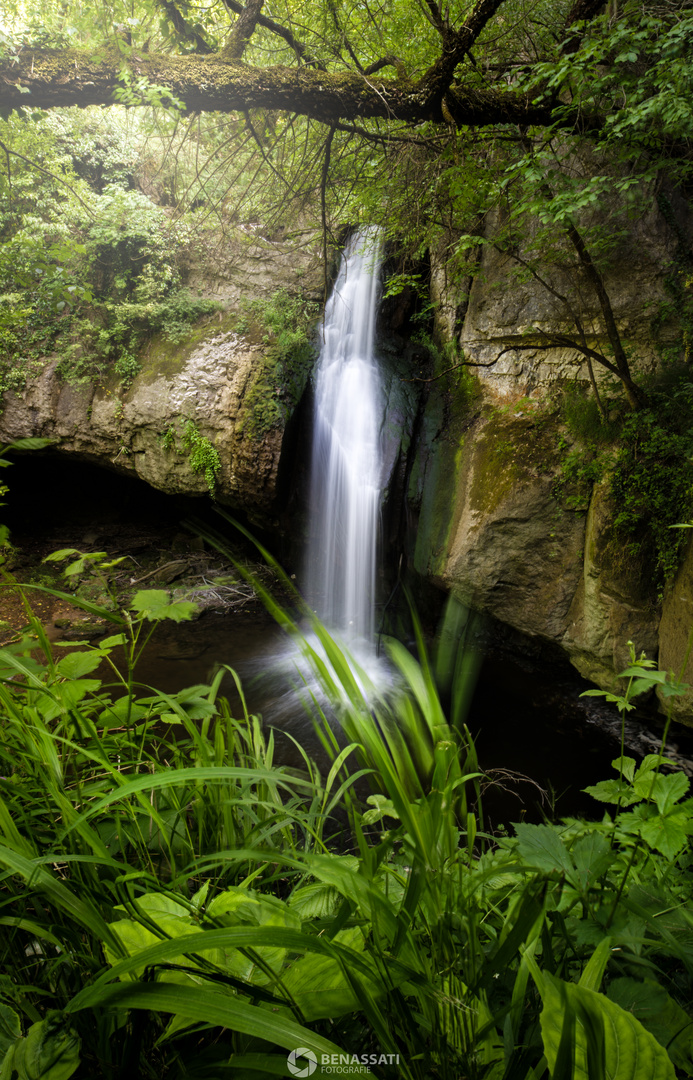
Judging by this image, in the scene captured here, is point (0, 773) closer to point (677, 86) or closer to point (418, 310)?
point (677, 86)

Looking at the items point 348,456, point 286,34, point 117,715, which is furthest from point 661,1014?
point 348,456

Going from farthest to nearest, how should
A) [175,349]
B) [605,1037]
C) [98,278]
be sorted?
[98,278] < [175,349] < [605,1037]

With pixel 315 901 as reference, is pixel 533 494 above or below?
above

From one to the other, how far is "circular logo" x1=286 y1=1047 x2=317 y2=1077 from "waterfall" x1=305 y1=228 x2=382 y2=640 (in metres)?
5.69

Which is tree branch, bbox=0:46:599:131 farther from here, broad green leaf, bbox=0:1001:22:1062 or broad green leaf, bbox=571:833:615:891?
broad green leaf, bbox=0:1001:22:1062

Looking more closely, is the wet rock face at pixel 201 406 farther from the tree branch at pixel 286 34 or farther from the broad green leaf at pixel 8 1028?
the broad green leaf at pixel 8 1028

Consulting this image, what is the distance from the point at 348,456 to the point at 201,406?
89.0 inches

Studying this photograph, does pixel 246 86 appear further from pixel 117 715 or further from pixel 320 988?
pixel 320 988

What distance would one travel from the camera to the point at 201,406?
21.4 feet

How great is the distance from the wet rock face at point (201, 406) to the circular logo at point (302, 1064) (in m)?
6.10

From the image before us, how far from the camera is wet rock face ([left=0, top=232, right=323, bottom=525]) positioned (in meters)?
6.37

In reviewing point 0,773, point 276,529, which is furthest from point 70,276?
point 0,773

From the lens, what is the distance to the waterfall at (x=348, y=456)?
621 centimetres

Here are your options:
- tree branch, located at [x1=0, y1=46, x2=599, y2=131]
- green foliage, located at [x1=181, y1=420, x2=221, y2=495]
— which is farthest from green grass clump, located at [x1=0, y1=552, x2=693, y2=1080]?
green foliage, located at [x1=181, y1=420, x2=221, y2=495]
